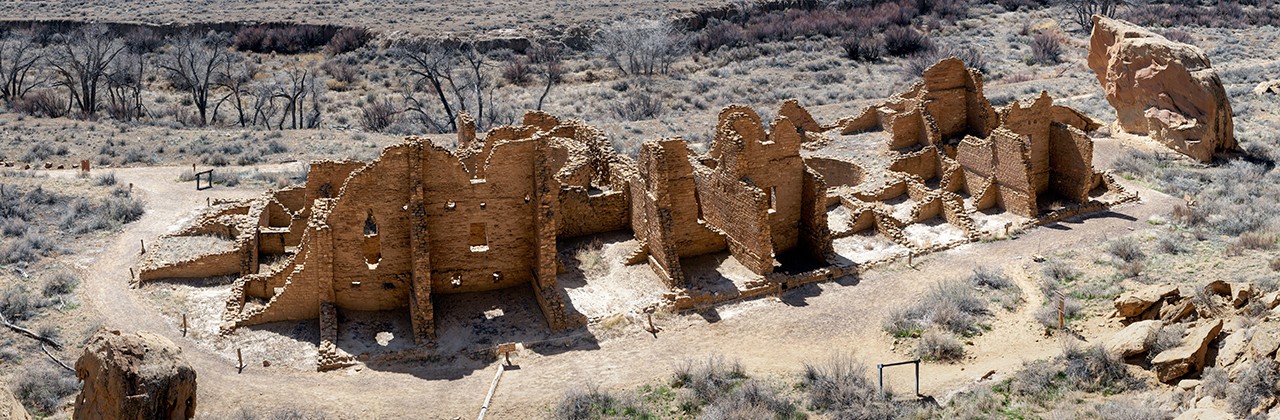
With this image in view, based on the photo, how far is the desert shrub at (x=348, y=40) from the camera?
6200 cm

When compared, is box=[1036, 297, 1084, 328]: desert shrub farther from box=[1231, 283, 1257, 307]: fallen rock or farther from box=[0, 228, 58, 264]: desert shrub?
box=[0, 228, 58, 264]: desert shrub

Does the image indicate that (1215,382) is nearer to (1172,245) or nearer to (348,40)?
(1172,245)

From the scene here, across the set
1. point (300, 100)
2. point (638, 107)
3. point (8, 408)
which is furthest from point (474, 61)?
point (8, 408)

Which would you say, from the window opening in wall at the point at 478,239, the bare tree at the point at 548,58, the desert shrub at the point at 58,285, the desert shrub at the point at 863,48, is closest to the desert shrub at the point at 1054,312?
the window opening in wall at the point at 478,239

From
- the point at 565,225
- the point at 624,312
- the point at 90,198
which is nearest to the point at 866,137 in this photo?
the point at 565,225

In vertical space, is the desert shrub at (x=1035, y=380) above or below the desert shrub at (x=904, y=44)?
below

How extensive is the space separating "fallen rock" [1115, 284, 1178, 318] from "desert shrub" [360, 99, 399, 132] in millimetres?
31334

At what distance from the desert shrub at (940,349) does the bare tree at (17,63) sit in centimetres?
4307

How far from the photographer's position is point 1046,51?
53.6 m

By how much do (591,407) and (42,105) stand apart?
38.6m

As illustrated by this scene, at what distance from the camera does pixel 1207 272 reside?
20.0m

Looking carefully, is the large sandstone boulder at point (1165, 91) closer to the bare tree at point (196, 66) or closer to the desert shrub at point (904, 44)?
the desert shrub at point (904, 44)

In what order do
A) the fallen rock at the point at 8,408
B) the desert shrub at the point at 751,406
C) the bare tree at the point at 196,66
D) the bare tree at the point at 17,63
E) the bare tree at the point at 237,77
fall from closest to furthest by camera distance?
the fallen rock at the point at 8,408 → the desert shrub at the point at 751,406 → the bare tree at the point at 196,66 → the bare tree at the point at 17,63 → the bare tree at the point at 237,77

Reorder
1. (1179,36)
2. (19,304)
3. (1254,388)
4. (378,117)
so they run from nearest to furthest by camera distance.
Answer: (1254,388) < (19,304) < (378,117) < (1179,36)
